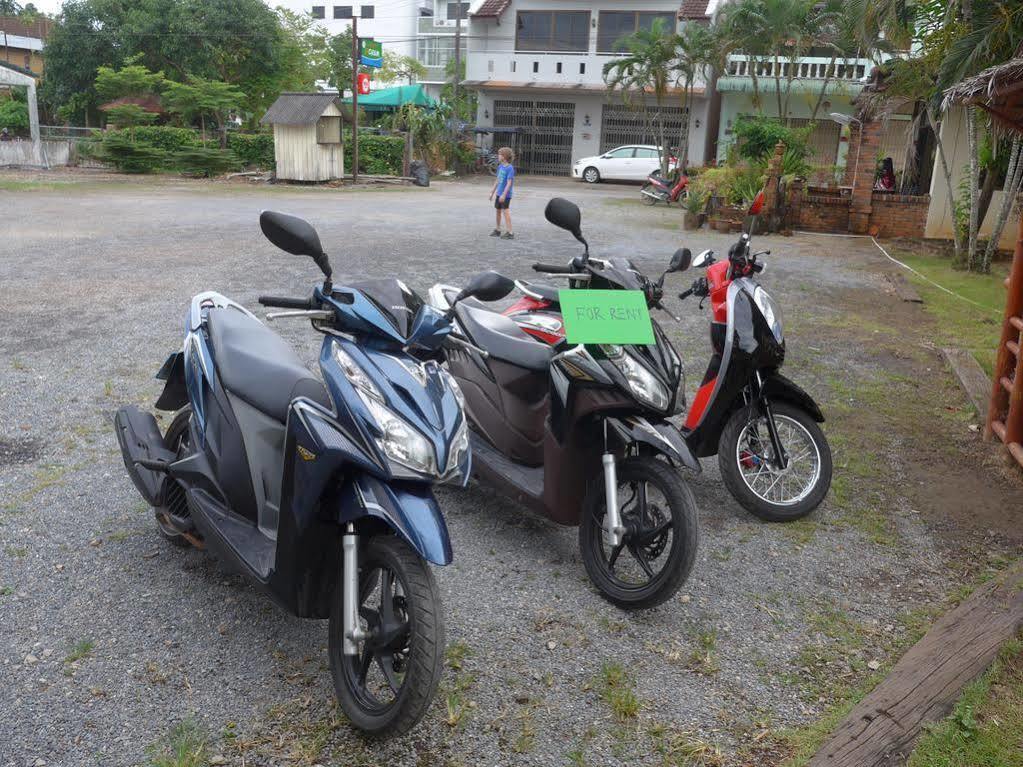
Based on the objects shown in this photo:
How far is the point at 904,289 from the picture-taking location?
1042 centimetres

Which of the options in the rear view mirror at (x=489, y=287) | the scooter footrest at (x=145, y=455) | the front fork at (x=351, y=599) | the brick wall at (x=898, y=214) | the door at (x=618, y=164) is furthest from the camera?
the door at (x=618, y=164)

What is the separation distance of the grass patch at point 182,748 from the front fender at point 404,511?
71 centimetres

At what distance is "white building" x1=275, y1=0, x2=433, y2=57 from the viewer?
53.8 meters

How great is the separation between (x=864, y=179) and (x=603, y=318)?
44.9ft

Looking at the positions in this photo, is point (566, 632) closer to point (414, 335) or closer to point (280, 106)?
point (414, 335)

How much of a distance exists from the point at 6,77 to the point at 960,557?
28.2 metres

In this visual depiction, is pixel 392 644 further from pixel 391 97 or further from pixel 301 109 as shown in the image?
pixel 391 97

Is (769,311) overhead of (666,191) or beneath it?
overhead

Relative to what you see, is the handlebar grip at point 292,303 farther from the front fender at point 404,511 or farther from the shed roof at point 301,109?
the shed roof at point 301,109

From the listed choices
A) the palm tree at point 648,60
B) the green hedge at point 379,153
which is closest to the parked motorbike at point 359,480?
the palm tree at point 648,60

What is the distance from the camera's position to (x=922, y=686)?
293 cm

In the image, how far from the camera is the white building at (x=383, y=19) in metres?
53.8

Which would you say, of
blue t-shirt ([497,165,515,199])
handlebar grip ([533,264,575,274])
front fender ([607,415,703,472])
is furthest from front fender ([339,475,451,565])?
blue t-shirt ([497,165,515,199])

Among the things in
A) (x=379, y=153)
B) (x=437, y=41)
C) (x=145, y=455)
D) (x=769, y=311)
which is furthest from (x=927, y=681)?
(x=437, y=41)
